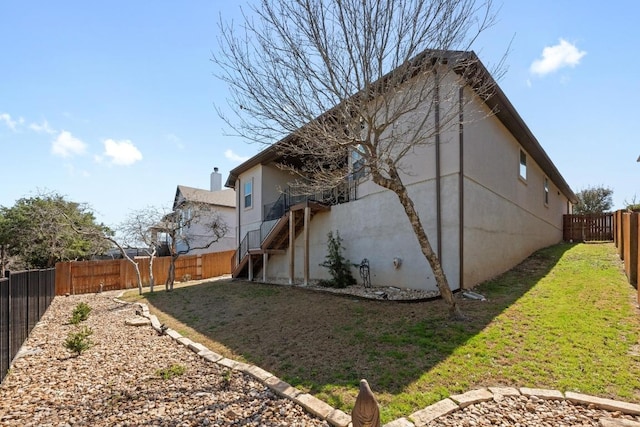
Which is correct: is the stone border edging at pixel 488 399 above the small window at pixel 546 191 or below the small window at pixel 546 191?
below

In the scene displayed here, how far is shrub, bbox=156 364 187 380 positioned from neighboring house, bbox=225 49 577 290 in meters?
4.77

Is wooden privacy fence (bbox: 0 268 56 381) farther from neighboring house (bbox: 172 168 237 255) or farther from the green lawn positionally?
neighboring house (bbox: 172 168 237 255)

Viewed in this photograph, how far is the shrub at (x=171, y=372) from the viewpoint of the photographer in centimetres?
469

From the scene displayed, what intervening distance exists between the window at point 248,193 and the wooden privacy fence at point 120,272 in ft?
19.3

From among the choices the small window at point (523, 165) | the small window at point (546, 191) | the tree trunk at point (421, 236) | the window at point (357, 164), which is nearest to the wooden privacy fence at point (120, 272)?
the window at point (357, 164)

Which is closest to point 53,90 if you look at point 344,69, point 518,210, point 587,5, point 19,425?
point 344,69

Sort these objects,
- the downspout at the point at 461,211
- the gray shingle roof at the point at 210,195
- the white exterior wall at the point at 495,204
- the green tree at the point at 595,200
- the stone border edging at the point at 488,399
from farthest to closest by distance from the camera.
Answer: the green tree at the point at 595,200 < the gray shingle roof at the point at 210,195 < the white exterior wall at the point at 495,204 < the downspout at the point at 461,211 < the stone border edging at the point at 488,399

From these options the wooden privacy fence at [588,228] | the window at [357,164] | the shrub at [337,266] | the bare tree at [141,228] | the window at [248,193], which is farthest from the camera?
the wooden privacy fence at [588,228]

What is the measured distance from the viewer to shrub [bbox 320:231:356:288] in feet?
34.9

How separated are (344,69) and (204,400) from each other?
5578 millimetres

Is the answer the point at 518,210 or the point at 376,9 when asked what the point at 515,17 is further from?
the point at 518,210

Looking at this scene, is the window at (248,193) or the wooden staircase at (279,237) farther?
the window at (248,193)

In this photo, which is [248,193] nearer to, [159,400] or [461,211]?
[461,211]

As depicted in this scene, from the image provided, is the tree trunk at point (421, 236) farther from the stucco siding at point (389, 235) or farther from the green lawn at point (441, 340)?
the stucco siding at point (389, 235)
